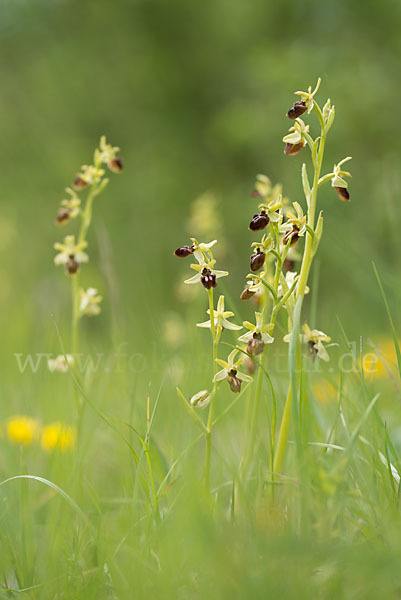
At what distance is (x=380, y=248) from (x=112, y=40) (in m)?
5.35

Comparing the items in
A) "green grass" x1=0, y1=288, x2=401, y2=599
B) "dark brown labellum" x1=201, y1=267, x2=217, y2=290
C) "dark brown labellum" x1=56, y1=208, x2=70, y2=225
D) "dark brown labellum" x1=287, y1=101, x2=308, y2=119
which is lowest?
"green grass" x1=0, y1=288, x2=401, y2=599

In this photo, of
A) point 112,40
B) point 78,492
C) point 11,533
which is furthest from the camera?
point 112,40

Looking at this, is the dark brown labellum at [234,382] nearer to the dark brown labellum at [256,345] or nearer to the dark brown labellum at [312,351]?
the dark brown labellum at [256,345]

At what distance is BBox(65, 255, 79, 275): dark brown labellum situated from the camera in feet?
6.63

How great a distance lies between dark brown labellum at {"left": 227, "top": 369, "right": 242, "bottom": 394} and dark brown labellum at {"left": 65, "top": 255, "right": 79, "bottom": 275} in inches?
33.6

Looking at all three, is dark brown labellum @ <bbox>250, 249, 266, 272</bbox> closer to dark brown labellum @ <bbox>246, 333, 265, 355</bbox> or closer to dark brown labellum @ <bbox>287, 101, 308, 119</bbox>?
dark brown labellum @ <bbox>246, 333, 265, 355</bbox>

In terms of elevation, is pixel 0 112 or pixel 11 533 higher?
pixel 0 112

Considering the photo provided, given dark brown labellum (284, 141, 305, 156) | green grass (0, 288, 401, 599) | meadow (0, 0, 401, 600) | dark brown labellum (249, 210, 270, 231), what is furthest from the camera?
dark brown labellum (284, 141, 305, 156)

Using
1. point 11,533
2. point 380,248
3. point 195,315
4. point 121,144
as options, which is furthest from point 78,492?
point 121,144

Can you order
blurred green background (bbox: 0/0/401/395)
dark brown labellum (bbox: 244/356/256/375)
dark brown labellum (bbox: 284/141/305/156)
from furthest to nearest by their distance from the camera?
blurred green background (bbox: 0/0/401/395)
dark brown labellum (bbox: 244/356/256/375)
dark brown labellum (bbox: 284/141/305/156)

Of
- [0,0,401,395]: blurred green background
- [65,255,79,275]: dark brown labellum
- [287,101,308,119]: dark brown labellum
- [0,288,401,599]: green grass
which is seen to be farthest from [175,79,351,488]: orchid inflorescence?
[0,0,401,395]: blurred green background

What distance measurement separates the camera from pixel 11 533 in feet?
4.81

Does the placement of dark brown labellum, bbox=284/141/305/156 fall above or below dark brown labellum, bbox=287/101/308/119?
below

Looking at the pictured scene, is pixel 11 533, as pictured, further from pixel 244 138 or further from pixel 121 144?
pixel 121 144
